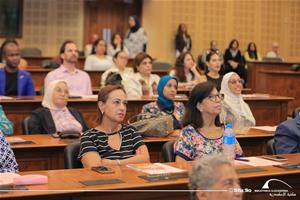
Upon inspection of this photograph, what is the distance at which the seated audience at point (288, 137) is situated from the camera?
15.2 feet

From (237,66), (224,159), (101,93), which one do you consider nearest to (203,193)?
(224,159)

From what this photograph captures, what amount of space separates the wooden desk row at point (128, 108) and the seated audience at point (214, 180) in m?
4.61

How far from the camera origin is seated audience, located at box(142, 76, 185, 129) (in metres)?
6.48

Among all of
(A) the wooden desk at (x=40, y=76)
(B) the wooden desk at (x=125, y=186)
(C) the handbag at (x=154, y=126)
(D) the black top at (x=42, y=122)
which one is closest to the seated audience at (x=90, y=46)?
(A) the wooden desk at (x=40, y=76)

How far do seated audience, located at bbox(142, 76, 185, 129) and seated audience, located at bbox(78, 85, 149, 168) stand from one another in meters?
1.92

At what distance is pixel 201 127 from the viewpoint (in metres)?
4.47

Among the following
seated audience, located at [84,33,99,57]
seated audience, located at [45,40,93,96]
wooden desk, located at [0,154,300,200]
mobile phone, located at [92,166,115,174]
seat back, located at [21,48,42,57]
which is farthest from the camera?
seated audience, located at [84,33,99,57]

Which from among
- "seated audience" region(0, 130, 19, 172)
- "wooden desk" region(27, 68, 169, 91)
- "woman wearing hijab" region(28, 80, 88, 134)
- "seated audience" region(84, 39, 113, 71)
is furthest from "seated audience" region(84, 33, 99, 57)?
"seated audience" region(0, 130, 19, 172)

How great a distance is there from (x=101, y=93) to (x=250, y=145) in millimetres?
2037

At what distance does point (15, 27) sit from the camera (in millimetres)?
15836

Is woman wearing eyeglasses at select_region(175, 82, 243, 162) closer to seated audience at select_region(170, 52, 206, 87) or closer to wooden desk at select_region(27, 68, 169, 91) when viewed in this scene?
seated audience at select_region(170, 52, 206, 87)

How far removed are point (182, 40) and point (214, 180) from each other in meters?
14.5

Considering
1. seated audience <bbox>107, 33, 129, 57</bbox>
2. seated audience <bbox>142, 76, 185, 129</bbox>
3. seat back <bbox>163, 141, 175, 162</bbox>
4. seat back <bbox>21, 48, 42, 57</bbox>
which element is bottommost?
seat back <bbox>163, 141, 175, 162</bbox>

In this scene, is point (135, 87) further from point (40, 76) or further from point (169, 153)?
point (169, 153)
